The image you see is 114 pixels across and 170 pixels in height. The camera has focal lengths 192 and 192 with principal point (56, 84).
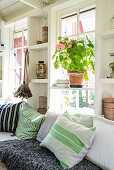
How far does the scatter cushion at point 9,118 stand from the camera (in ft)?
8.43

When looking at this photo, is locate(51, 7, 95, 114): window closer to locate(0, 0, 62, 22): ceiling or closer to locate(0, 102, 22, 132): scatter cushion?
locate(0, 0, 62, 22): ceiling

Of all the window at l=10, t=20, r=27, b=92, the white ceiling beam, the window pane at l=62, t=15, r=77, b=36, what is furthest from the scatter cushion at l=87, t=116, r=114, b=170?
the window at l=10, t=20, r=27, b=92

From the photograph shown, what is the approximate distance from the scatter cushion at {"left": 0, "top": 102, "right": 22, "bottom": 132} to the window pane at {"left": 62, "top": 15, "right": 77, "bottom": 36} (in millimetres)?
1221

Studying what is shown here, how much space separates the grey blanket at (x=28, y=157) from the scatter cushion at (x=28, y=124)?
0.17 m

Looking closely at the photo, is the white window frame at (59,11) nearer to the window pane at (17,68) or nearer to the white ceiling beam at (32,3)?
the white ceiling beam at (32,3)

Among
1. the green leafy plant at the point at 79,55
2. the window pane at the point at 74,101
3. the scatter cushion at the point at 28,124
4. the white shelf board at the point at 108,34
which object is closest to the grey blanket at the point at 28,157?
the scatter cushion at the point at 28,124

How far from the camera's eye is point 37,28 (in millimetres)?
2998

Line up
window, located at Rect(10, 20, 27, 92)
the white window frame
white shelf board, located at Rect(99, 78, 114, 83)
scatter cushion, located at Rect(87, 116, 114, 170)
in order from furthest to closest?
1. window, located at Rect(10, 20, 27, 92)
2. the white window frame
3. white shelf board, located at Rect(99, 78, 114, 83)
4. scatter cushion, located at Rect(87, 116, 114, 170)

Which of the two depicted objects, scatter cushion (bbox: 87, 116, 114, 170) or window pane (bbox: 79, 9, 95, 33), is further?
window pane (bbox: 79, 9, 95, 33)

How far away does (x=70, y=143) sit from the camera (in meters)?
1.63

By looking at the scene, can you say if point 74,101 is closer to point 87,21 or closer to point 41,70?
point 41,70

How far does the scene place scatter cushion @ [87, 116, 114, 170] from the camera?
146 cm

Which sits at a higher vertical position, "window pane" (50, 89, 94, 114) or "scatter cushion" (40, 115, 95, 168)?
"window pane" (50, 89, 94, 114)

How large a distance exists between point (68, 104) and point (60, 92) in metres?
0.20
